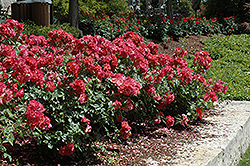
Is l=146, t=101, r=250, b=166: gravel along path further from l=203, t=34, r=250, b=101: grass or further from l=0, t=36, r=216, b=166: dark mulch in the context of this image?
l=203, t=34, r=250, b=101: grass

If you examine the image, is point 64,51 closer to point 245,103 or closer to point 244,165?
point 244,165

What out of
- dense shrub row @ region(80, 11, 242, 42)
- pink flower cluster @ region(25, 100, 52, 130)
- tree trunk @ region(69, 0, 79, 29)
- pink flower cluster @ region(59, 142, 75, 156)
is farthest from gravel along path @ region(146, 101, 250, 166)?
tree trunk @ region(69, 0, 79, 29)

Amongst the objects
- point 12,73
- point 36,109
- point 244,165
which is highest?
point 12,73

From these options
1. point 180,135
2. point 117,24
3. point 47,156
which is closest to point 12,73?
point 47,156

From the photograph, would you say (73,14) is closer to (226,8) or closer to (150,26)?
(150,26)

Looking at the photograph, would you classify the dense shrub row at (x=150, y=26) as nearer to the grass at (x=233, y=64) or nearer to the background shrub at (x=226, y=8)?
the grass at (x=233, y=64)

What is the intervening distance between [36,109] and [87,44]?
126 cm

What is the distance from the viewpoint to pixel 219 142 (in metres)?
3.63

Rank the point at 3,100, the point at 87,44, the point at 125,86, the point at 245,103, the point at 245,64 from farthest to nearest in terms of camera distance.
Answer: the point at 245,64, the point at 245,103, the point at 87,44, the point at 125,86, the point at 3,100

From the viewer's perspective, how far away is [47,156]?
2.97 m

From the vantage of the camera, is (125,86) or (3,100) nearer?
(3,100)

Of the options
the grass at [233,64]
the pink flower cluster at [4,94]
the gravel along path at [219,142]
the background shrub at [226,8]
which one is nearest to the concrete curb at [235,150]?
the gravel along path at [219,142]

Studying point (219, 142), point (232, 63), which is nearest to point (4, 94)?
point (219, 142)

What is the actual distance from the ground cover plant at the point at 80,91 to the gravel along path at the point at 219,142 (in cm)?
41
